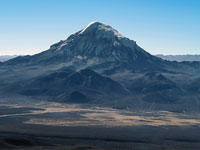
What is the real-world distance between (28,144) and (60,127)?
45369mm

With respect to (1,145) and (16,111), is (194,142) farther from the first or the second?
(16,111)

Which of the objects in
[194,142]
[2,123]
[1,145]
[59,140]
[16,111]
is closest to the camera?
[1,145]

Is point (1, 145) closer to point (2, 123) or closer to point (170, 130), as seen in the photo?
point (2, 123)

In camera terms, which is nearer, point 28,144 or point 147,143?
point 28,144

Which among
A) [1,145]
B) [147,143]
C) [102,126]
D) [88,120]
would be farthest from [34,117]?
[1,145]

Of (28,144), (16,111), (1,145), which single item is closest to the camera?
(1,145)

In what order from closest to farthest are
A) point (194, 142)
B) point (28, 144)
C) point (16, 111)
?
point (28, 144)
point (194, 142)
point (16, 111)

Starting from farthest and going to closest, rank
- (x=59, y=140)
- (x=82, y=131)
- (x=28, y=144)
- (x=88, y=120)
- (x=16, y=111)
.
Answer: (x=16, y=111)
(x=88, y=120)
(x=82, y=131)
(x=59, y=140)
(x=28, y=144)

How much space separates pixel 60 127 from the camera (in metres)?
134

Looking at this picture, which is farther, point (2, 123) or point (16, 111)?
point (16, 111)

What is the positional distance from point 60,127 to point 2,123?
19766mm

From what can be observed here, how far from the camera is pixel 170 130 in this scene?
138 metres

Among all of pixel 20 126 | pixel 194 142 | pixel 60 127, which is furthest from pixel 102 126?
pixel 194 142

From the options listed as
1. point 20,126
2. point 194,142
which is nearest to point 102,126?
point 20,126
